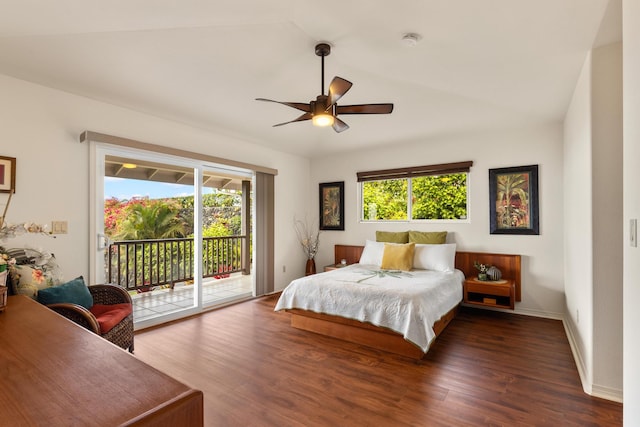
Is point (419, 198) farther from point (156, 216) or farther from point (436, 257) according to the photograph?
point (156, 216)

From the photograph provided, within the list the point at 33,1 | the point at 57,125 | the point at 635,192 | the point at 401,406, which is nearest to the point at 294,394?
the point at 401,406

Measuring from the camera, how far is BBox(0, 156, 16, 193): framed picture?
2.61 meters

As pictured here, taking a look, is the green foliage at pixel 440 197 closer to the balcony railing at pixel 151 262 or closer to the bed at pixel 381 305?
the bed at pixel 381 305

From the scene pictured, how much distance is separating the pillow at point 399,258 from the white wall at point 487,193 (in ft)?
2.41

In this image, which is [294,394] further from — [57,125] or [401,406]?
[57,125]

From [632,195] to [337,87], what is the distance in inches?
71.0

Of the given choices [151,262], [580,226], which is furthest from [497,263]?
[151,262]

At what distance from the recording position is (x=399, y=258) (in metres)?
4.11

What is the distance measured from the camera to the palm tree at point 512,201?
3.99m

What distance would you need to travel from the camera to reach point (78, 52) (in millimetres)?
2531

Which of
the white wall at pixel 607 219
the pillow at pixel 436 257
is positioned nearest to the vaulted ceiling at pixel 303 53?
the white wall at pixel 607 219

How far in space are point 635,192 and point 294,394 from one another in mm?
2142

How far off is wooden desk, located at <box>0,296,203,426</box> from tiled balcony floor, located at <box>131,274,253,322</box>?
294 cm

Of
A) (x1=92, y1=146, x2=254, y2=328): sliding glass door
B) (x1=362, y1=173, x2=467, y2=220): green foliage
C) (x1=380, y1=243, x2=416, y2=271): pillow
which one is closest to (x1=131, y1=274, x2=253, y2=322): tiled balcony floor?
(x1=92, y1=146, x2=254, y2=328): sliding glass door
